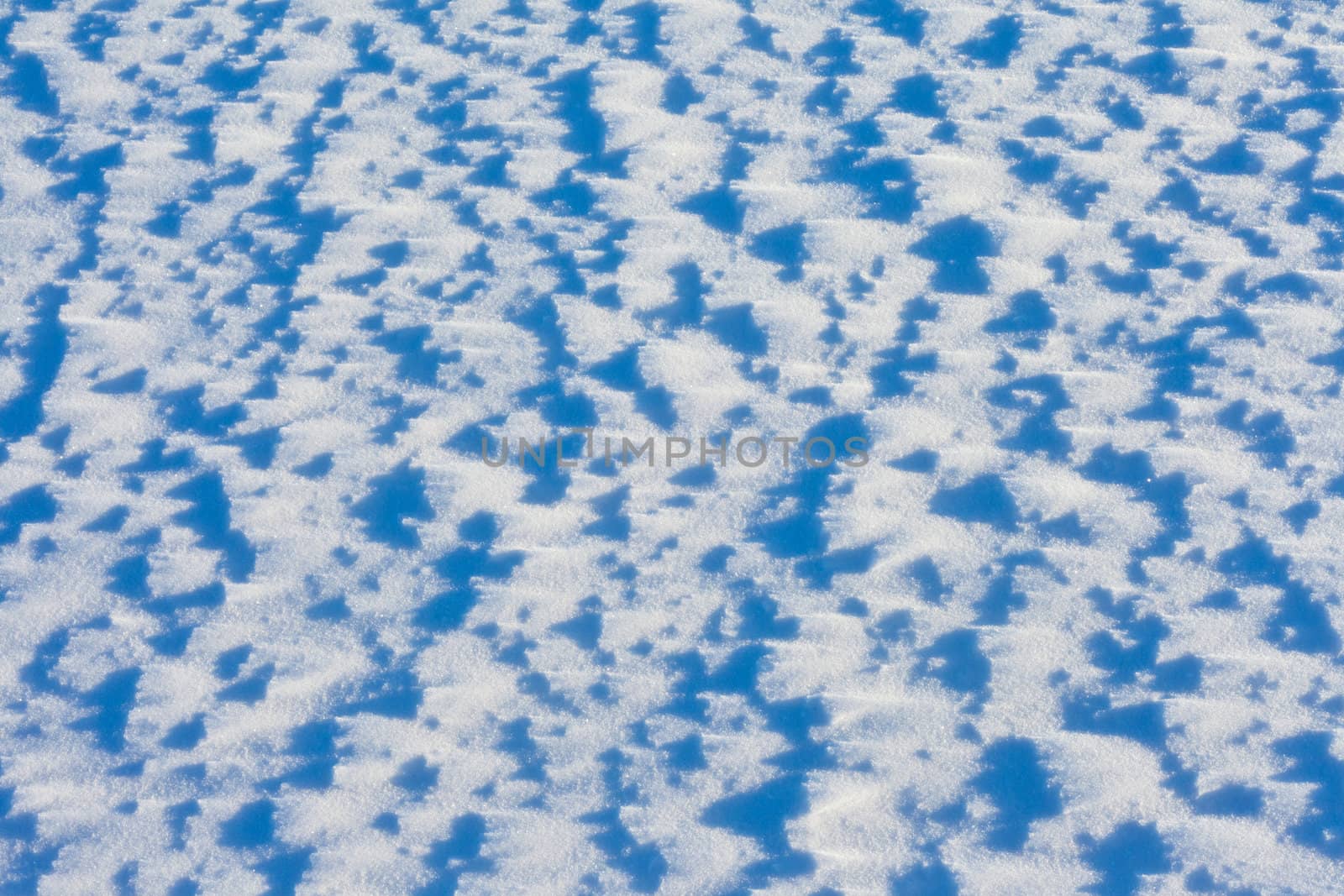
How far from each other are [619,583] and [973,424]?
0.69ft

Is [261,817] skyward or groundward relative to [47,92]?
groundward

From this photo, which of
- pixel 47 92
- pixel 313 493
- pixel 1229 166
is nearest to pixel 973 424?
pixel 1229 166

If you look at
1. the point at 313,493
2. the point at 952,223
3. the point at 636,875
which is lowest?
the point at 636,875

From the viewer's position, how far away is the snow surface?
1.39 ft

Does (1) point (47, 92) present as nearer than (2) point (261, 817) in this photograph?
No

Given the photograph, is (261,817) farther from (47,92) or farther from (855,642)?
(47,92)

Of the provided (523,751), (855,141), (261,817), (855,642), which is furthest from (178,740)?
(855,141)

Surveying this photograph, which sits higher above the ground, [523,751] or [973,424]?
[973,424]

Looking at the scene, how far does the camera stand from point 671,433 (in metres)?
0.47

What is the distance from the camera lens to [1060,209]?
0.50 meters

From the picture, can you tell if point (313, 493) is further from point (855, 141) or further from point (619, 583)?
point (855, 141)

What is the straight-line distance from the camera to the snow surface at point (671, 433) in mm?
424

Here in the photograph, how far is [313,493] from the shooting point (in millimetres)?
469

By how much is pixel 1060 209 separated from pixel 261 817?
1.79ft
